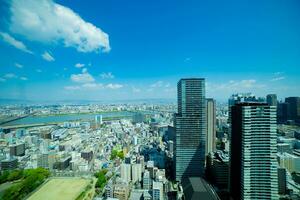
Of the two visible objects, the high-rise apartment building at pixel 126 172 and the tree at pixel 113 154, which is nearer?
the high-rise apartment building at pixel 126 172

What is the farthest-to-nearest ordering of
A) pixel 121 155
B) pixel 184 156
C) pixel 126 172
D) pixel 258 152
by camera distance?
1. pixel 121 155
2. pixel 184 156
3. pixel 126 172
4. pixel 258 152

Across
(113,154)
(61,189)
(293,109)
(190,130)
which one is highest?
(293,109)

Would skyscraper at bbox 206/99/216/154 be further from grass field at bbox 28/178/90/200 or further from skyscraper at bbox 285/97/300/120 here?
grass field at bbox 28/178/90/200

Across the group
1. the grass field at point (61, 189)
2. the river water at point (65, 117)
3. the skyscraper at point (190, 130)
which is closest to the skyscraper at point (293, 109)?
the skyscraper at point (190, 130)

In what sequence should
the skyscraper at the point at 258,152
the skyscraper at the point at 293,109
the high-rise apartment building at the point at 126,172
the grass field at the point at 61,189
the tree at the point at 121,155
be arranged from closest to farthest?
the skyscraper at the point at 258,152, the grass field at the point at 61,189, the high-rise apartment building at the point at 126,172, the skyscraper at the point at 293,109, the tree at the point at 121,155

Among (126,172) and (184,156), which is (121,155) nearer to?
(126,172)

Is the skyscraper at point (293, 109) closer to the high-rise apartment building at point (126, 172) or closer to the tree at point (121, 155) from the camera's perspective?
the high-rise apartment building at point (126, 172)

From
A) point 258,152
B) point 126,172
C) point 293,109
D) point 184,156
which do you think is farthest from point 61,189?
point 293,109
